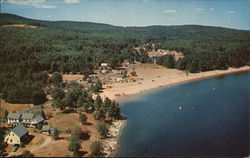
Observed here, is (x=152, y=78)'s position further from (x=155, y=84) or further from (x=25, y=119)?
(x=25, y=119)

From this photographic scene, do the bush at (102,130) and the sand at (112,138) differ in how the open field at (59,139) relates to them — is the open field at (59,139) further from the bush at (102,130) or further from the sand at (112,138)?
the sand at (112,138)

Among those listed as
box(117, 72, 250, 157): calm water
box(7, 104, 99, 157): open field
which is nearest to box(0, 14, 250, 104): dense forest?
box(7, 104, 99, 157): open field

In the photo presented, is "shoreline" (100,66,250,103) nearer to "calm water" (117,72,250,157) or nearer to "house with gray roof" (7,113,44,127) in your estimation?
"calm water" (117,72,250,157)

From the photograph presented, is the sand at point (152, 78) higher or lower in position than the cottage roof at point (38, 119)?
higher

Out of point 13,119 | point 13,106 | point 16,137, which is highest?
point 16,137

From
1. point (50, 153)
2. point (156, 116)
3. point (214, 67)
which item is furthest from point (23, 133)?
point (214, 67)

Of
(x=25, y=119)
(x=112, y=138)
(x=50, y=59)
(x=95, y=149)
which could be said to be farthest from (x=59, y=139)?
(x=50, y=59)

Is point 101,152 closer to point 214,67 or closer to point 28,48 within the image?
point 28,48

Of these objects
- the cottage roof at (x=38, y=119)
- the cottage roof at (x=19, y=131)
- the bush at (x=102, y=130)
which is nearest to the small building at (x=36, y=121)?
the cottage roof at (x=38, y=119)
